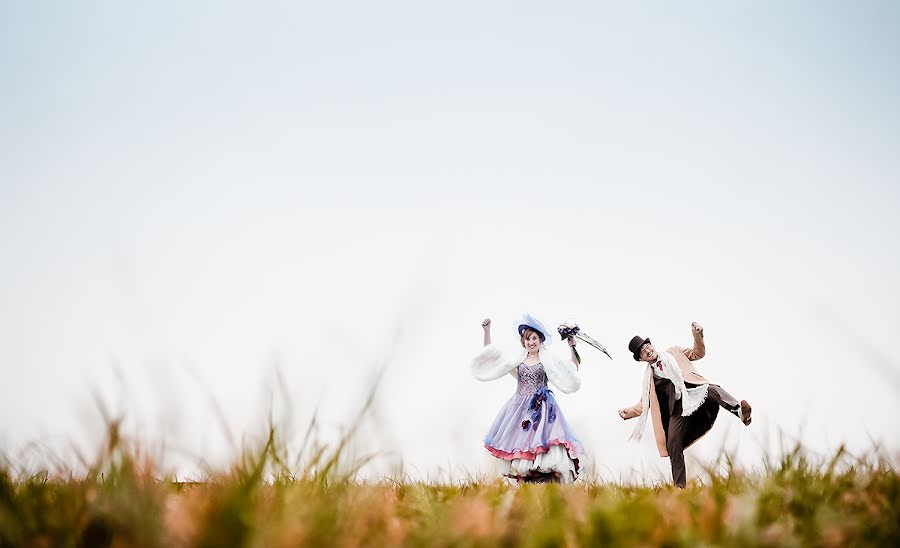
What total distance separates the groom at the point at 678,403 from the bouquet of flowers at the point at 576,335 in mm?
547

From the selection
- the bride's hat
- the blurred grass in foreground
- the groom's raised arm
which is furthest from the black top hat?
the blurred grass in foreground

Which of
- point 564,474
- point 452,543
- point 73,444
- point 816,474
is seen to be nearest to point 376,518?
point 452,543

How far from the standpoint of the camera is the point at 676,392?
669 centimetres

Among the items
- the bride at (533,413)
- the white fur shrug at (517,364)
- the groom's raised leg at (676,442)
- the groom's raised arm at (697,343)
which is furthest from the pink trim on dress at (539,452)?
the groom's raised arm at (697,343)

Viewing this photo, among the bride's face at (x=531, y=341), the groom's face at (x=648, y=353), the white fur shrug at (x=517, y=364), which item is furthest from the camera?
the bride's face at (x=531, y=341)

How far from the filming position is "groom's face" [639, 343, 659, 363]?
706cm

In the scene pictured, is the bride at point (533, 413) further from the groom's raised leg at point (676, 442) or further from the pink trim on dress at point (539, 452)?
the groom's raised leg at point (676, 442)

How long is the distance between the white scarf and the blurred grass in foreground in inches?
153

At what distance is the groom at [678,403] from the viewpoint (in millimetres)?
6594

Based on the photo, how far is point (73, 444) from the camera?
209 centimetres

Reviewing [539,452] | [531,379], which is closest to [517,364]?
[531,379]

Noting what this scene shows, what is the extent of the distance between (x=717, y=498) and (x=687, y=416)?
4233 mm

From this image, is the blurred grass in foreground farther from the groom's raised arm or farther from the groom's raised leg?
the groom's raised arm

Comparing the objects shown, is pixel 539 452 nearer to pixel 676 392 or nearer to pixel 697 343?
pixel 676 392
